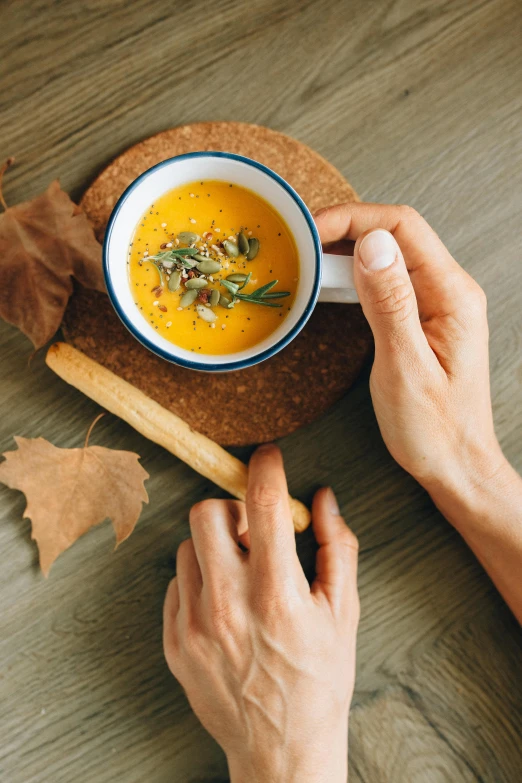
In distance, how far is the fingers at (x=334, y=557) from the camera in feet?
3.67

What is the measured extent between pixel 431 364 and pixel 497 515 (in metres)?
0.33

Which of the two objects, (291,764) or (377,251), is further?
(291,764)

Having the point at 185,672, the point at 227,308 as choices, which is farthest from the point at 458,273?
the point at 185,672

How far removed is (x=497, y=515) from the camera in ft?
3.64

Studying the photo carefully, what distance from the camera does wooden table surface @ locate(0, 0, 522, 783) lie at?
1.12 m

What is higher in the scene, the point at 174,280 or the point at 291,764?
the point at 174,280

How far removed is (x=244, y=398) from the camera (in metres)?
1.12

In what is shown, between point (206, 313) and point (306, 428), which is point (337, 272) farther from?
point (306, 428)

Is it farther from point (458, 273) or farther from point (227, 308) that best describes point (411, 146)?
point (227, 308)

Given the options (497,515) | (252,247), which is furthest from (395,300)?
(497,515)

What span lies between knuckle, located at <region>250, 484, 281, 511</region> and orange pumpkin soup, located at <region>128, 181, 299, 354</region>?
24cm

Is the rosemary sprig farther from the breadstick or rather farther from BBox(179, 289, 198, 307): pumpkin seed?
the breadstick

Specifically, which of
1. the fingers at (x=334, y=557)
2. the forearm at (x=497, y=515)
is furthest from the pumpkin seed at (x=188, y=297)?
the forearm at (x=497, y=515)

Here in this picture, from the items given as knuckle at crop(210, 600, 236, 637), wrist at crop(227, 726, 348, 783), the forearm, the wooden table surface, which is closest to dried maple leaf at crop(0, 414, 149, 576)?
the wooden table surface
